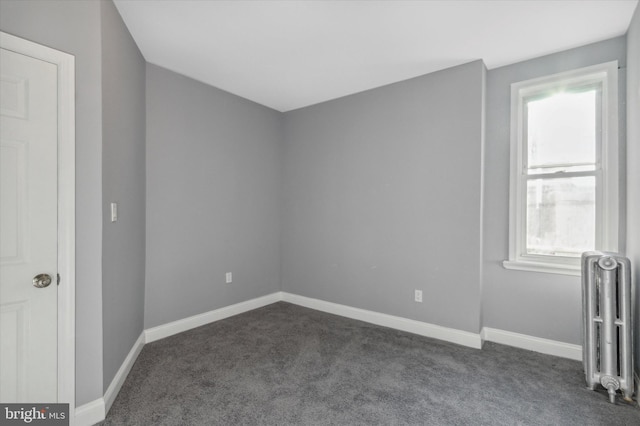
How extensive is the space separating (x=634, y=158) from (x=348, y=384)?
2601 mm

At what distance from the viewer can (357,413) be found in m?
1.96

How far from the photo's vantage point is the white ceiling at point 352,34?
2.17 m

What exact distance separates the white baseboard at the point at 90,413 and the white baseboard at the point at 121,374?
36 mm

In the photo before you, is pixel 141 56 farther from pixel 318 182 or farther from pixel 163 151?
pixel 318 182

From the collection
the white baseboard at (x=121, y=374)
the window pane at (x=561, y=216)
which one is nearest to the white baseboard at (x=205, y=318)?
the white baseboard at (x=121, y=374)

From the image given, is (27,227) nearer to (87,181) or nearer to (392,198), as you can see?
(87,181)

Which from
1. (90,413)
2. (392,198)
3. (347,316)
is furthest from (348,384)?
(392,198)

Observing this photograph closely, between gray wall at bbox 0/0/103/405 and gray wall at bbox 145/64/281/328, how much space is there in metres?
1.14

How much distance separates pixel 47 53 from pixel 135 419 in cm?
214

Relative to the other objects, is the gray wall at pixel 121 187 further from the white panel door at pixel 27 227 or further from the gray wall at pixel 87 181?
the white panel door at pixel 27 227

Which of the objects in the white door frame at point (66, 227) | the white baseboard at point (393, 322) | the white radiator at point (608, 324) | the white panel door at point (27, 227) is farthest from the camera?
the white baseboard at point (393, 322)

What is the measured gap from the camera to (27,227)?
165 centimetres

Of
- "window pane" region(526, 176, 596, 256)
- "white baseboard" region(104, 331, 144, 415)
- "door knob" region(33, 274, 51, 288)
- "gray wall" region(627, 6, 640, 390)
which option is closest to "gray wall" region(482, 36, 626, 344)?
"window pane" region(526, 176, 596, 256)

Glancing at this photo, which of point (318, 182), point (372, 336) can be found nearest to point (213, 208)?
point (318, 182)
